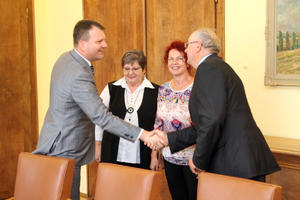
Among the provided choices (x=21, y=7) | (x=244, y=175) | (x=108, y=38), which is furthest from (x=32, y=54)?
(x=244, y=175)

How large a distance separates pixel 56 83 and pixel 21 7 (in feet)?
7.13

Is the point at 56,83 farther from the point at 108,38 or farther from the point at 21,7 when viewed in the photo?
the point at 21,7

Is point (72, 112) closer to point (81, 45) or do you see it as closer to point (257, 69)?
point (81, 45)

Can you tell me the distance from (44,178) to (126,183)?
496 millimetres

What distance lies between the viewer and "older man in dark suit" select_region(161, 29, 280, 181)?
2100mm

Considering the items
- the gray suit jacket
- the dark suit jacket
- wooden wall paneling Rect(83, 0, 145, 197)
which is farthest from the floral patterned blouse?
wooden wall paneling Rect(83, 0, 145, 197)

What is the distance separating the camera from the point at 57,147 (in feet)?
7.89

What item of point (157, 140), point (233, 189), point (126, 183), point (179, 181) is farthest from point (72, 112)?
point (233, 189)

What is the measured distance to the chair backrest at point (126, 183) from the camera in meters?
1.81

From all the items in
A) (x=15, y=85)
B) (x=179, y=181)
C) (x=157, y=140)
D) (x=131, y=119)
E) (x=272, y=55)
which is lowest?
(x=179, y=181)

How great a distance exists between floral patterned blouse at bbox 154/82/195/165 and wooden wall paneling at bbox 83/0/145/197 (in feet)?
3.45

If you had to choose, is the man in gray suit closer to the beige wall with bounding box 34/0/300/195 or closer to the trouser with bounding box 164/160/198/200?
the trouser with bounding box 164/160/198/200

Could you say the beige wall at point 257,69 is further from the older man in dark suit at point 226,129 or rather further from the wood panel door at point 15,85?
the wood panel door at point 15,85

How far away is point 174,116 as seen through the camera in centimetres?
275
